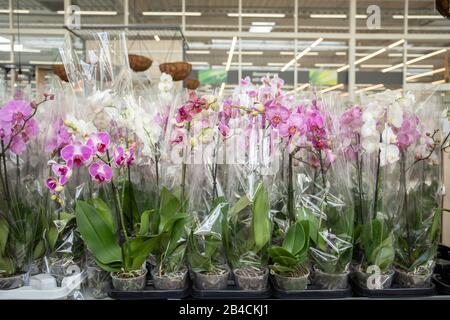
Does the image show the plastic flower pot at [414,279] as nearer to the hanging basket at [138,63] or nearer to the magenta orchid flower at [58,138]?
the magenta orchid flower at [58,138]

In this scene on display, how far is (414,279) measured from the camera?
94 cm

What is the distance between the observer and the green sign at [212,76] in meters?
6.70

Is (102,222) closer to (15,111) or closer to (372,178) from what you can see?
(15,111)

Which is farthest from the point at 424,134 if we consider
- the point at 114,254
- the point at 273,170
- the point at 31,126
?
the point at 31,126

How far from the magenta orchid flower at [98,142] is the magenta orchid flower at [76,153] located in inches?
0.4

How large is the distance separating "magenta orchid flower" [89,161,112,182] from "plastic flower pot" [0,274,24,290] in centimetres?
30

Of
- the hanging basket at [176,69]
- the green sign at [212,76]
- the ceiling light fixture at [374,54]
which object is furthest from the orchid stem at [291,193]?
the ceiling light fixture at [374,54]

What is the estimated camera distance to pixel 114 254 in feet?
2.98

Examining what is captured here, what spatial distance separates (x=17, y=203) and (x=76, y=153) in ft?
0.71

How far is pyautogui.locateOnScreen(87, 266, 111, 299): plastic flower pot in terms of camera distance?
929mm

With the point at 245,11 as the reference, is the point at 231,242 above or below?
below

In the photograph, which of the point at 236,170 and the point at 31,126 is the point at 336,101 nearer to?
the point at 236,170

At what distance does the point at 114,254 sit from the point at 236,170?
0.33 metres
